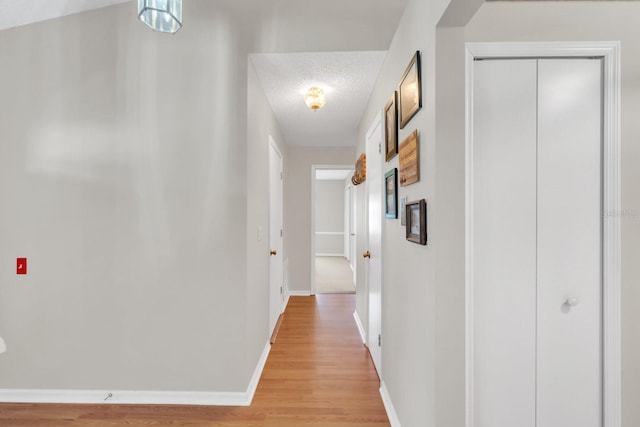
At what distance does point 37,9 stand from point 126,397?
2.63m

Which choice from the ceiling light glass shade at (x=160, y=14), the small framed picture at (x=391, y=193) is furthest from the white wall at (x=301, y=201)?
the ceiling light glass shade at (x=160, y=14)

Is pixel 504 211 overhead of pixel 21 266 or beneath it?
overhead

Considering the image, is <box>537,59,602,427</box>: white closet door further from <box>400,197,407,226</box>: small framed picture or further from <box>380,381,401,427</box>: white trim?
<box>380,381,401,427</box>: white trim

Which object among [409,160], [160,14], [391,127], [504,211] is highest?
[160,14]

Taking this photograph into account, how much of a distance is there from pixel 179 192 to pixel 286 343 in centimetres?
182

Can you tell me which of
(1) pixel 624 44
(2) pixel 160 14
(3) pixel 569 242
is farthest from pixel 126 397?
(1) pixel 624 44

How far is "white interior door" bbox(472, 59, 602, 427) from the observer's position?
136 cm

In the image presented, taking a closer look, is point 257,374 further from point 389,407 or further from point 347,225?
point 347,225

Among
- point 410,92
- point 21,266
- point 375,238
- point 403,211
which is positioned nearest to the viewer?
point 410,92

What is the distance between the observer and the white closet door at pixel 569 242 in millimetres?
1368

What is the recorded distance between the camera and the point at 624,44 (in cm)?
137

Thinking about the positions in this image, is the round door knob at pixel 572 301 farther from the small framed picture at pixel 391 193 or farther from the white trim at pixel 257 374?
the white trim at pixel 257 374

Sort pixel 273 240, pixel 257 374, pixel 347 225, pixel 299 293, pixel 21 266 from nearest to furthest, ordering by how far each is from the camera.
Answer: pixel 21 266
pixel 257 374
pixel 273 240
pixel 299 293
pixel 347 225

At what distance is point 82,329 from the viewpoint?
6.71 feet
